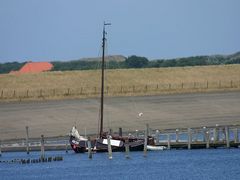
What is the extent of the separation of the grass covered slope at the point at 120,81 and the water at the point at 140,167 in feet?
126

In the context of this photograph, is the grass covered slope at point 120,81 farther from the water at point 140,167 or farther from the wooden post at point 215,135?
the water at point 140,167

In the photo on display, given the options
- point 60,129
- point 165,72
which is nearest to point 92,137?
point 60,129

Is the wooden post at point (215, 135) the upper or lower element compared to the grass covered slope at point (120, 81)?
lower

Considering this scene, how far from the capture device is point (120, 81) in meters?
151

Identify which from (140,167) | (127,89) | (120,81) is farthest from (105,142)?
(120,81)

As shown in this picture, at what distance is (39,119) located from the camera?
12588 centimetres

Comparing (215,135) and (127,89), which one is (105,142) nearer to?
(215,135)

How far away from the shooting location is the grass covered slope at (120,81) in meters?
Answer: 145

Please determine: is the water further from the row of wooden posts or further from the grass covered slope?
the grass covered slope

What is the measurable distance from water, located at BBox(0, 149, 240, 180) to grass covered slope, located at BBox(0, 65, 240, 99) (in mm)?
38495

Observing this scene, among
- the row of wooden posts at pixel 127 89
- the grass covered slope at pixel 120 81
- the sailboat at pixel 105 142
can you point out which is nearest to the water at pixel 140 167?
the sailboat at pixel 105 142

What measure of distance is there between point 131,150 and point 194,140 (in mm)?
4890

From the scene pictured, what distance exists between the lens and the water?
9012 cm

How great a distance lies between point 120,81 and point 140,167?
56694 millimetres
